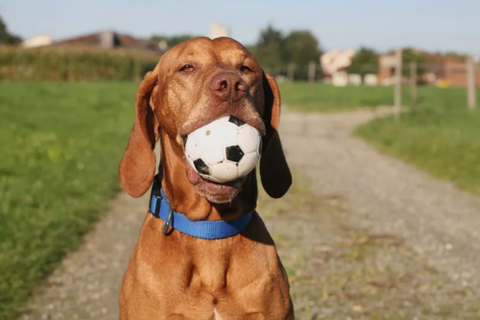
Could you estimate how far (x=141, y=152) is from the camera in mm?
3195

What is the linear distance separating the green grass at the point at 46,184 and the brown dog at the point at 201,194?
1.76 meters

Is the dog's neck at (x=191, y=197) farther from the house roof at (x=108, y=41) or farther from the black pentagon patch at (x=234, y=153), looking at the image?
the house roof at (x=108, y=41)

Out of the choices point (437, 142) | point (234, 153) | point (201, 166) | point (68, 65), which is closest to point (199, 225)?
point (201, 166)

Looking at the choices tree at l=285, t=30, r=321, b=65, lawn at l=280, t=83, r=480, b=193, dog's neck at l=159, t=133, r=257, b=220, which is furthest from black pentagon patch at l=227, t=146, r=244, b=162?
tree at l=285, t=30, r=321, b=65

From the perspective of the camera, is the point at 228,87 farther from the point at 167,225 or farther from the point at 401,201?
the point at 401,201

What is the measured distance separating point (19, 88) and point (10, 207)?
17.3m

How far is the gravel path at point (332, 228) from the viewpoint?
4.75 metres

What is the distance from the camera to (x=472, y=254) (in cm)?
585

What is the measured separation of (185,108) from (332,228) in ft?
13.1

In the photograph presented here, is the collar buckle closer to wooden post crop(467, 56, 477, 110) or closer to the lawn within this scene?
the lawn

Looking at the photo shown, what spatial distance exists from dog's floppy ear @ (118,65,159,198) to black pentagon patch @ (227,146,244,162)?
691 millimetres

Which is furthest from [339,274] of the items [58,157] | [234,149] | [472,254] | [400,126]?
[400,126]

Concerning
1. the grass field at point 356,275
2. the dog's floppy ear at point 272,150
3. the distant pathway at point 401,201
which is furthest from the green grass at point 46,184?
the distant pathway at point 401,201

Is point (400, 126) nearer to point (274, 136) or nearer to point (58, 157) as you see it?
point (58, 157)
